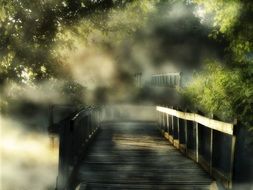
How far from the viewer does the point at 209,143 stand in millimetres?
9609

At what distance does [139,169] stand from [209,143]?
2082 millimetres

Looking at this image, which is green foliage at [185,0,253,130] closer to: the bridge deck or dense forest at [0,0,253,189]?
dense forest at [0,0,253,189]

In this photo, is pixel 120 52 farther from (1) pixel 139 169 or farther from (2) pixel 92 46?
(1) pixel 139 169

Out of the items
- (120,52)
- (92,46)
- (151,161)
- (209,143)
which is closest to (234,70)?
(209,143)

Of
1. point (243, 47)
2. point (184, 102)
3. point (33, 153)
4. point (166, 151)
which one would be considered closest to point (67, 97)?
point (33, 153)

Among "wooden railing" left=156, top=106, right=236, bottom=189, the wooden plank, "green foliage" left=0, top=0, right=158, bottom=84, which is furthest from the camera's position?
"green foliage" left=0, top=0, right=158, bottom=84

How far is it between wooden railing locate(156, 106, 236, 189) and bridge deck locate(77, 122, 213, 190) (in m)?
0.19

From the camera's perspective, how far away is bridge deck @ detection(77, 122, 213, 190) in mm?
7086

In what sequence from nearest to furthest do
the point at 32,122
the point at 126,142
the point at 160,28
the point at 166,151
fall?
the point at 166,151, the point at 126,142, the point at 32,122, the point at 160,28

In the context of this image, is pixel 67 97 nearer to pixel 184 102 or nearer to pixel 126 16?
pixel 126 16

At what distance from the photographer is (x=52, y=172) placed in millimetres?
16281

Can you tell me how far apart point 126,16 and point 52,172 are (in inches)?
299

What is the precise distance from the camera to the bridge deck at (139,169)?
7086mm

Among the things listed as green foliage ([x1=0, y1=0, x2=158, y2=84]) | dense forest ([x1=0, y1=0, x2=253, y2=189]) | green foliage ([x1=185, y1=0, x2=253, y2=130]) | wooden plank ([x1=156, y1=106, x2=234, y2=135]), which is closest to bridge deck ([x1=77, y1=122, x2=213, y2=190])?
wooden plank ([x1=156, y1=106, x2=234, y2=135])
